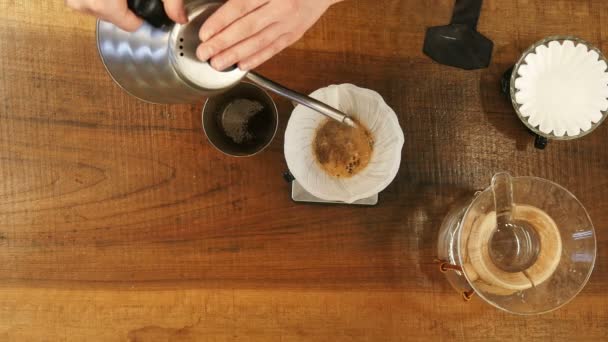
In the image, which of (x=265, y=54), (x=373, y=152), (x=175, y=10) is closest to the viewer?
(x=175, y=10)

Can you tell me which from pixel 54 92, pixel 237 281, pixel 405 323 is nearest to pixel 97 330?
pixel 237 281

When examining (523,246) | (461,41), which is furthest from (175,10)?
(523,246)

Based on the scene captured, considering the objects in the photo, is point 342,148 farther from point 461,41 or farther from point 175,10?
point 175,10

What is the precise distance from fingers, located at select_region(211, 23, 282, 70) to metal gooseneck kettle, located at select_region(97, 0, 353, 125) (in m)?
0.01

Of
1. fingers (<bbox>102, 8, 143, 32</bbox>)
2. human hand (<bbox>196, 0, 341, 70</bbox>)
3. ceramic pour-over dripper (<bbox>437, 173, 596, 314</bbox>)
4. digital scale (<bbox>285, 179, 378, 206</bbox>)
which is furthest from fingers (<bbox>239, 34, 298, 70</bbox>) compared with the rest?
ceramic pour-over dripper (<bbox>437, 173, 596, 314</bbox>)

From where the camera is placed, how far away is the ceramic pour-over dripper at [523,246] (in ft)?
2.57

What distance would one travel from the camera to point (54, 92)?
83 centimetres

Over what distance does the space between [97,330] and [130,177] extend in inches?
10.2

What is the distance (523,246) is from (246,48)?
0.57 metres

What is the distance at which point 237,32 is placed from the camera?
0.57 metres

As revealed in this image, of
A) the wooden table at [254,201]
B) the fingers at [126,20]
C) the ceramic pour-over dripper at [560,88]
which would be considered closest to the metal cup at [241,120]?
the wooden table at [254,201]

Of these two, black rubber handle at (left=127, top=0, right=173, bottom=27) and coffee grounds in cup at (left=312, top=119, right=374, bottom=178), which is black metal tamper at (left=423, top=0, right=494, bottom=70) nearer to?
coffee grounds in cup at (left=312, top=119, right=374, bottom=178)

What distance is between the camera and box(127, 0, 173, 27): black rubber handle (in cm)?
50

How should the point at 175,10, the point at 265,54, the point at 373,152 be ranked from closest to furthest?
the point at 175,10
the point at 265,54
the point at 373,152
